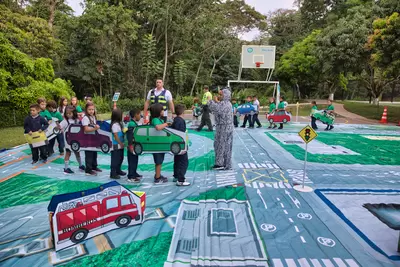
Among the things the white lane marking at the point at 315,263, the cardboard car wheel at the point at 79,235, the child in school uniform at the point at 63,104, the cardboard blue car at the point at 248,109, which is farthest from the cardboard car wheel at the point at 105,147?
the cardboard blue car at the point at 248,109

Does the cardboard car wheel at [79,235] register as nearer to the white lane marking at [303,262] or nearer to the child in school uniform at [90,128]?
the white lane marking at [303,262]

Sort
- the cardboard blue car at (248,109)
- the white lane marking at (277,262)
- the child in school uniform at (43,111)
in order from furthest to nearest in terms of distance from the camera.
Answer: the cardboard blue car at (248,109) < the child in school uniform at (43,111) < the white lane marking at (277,262)

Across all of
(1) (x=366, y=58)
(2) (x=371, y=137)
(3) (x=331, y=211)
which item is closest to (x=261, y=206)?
(3) (x=331, y=211)

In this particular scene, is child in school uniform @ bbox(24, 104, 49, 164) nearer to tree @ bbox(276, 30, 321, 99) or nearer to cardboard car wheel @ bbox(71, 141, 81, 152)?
cardboard car wheel @ bbox(71, 141, 81, 152)

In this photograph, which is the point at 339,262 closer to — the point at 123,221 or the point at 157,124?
the point at 123,221

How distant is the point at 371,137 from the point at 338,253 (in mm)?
9399

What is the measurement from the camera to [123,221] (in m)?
3.55

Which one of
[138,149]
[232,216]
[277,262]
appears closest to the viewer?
[277,262]

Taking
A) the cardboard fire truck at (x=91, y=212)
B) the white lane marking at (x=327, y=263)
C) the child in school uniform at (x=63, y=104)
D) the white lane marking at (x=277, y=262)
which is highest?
the child in school uniform at (x=63, y=104)

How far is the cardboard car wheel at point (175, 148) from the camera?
16.8 ft

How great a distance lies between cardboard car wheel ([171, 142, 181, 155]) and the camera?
16.8 ft

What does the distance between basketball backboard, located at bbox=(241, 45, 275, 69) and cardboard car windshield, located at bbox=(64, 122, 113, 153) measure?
12.6 meters

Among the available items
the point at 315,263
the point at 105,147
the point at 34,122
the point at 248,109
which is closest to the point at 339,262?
the point at 315,263

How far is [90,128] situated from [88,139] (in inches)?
10.3
